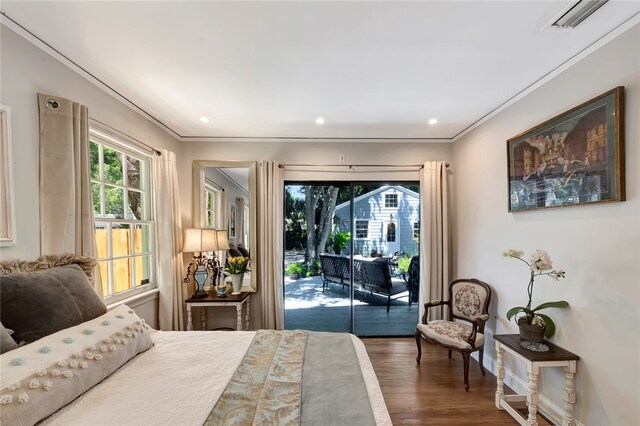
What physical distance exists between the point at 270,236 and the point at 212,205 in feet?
3.09

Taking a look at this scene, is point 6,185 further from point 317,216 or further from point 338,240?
point 338,240

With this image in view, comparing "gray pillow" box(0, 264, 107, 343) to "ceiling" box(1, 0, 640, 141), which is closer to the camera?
"gray pillow" box(0, 264, 107, 343)

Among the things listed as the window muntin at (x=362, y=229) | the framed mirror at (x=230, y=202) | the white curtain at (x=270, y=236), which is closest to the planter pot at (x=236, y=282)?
the framed mirror at (x=230, y=202)

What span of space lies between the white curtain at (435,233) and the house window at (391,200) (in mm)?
355

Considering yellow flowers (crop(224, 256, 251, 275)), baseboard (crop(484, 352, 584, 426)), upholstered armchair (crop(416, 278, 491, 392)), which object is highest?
yellow flowers (crop(224, 256, 251, 275))

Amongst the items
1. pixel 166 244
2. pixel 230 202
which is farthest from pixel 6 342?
pixel 230 202

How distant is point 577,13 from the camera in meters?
1.44

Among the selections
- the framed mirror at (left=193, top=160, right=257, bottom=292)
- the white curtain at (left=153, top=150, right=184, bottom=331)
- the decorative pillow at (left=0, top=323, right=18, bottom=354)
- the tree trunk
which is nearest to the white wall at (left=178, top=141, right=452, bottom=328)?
the framed mirror at (left=193, top=160, right=257, bottom=292)

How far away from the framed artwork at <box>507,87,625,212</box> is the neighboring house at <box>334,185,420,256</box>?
1.36m

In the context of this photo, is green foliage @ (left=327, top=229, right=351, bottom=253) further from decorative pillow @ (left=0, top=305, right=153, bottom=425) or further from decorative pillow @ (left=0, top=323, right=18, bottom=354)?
decorative pillow @ (left=0, top=323, right=18, bottom=354)

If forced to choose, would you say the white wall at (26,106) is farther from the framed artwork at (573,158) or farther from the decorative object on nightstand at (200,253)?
the framed artwork at (573,158)

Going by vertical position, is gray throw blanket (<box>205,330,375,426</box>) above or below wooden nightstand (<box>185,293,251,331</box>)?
above

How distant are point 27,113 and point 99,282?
1178 millimetres

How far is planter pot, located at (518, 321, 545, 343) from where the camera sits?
1.91m
